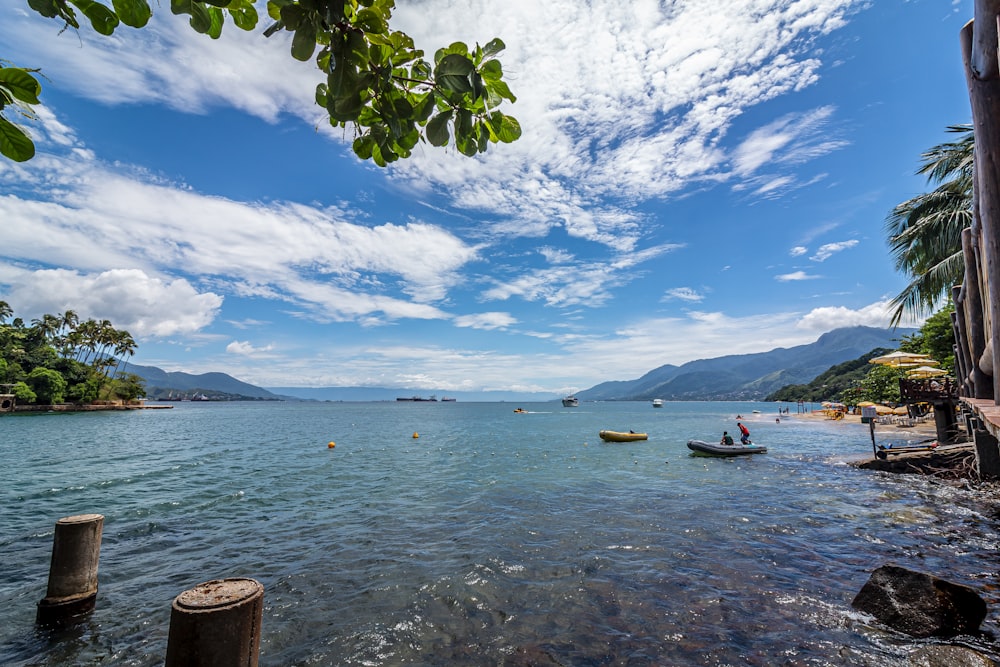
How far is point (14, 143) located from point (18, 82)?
235mm

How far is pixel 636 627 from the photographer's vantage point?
722 cm

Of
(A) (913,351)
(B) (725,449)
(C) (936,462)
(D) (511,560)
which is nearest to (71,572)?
(D) (511,560)

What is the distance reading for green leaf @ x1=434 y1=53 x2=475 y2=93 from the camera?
187cm

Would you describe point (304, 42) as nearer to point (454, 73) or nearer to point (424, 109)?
point (424, 109)

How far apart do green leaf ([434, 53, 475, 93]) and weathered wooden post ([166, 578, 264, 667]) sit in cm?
421

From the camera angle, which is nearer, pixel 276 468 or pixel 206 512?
pixel 206 512

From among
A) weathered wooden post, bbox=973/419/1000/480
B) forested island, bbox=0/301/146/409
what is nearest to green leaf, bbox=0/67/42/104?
weathered wooden post, bbox=973/419/1000/480

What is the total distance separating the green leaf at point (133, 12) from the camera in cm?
193

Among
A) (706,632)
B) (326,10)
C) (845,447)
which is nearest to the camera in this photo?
(326,10)

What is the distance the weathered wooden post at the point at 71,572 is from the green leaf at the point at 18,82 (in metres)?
8.30

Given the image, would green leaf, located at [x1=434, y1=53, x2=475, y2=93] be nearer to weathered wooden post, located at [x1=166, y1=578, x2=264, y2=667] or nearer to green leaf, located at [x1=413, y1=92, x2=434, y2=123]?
green leaf, located at [x1=413, y1=92, x2=434, y2=123]

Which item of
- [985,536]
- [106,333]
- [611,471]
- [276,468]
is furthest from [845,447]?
[106,333]

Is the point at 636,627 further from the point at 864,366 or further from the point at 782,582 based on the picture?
the point at 864,366

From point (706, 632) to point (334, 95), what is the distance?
8.88m
